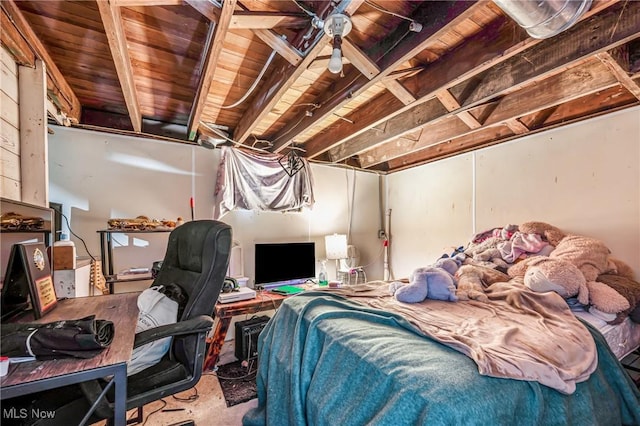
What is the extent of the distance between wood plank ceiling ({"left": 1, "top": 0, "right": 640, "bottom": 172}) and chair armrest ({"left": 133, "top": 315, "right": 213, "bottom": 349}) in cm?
133

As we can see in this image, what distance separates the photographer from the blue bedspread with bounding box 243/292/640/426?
944 mm

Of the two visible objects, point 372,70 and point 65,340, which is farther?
point 372,70

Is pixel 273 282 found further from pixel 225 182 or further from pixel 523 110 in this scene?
pixel 523 110

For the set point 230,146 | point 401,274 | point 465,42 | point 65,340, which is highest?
point 465,42

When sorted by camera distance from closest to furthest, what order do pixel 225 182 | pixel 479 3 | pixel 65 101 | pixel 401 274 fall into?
pixel 479 3
pixel 65 101
pixel 225 182
pixel 401 274

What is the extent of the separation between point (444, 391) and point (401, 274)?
3148 mm

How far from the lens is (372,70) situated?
5.47 ft

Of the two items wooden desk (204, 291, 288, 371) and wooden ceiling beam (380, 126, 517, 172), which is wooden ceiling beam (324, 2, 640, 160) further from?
wooden desk (204, 291, 288, 371)

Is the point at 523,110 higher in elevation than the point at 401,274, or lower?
higher

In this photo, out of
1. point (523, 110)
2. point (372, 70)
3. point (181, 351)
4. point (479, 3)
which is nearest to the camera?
point (479, 3)

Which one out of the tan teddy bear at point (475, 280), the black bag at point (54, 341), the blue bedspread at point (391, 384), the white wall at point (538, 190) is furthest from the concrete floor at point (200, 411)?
the white wall at point (538, 190)

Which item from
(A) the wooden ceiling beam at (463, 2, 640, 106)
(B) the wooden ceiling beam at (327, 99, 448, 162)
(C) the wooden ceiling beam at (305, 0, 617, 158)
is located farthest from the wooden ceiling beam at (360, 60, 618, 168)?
(C) the wooden ceiling beam at (305, 0, 617, 158)

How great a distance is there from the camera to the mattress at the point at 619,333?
1600mm

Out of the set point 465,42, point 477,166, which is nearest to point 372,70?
point 465,42
